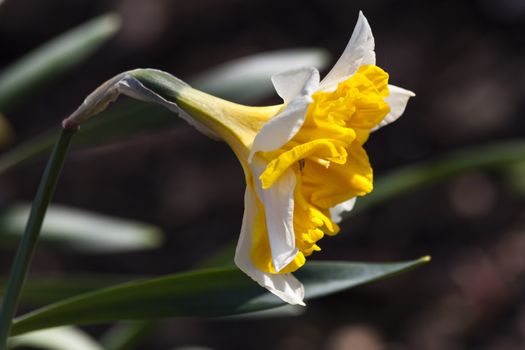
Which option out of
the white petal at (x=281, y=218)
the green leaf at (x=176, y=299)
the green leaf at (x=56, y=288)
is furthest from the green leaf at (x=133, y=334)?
the white petal at (x=281, y=218)

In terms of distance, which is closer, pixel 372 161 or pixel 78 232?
pixel 78 232

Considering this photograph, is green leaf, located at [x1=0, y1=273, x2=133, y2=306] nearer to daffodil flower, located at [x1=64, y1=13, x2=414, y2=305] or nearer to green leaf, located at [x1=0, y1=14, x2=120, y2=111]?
green leaf, located at [x1=0, y1=14, x2=120, y2=111]

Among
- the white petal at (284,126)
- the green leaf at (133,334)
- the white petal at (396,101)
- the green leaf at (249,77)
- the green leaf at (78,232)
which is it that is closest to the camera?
the white petal at (284,126)

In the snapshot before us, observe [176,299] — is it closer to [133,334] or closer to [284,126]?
[284,126]

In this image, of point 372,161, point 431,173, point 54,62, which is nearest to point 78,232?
point 54,62

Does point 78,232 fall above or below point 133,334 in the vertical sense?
above

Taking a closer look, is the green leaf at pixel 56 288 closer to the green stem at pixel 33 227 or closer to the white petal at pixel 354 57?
the green stem at pixel 33 227

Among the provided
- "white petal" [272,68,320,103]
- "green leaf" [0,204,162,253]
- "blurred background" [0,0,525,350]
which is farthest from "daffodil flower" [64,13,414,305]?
"blurred background" [0,0,525,350]
